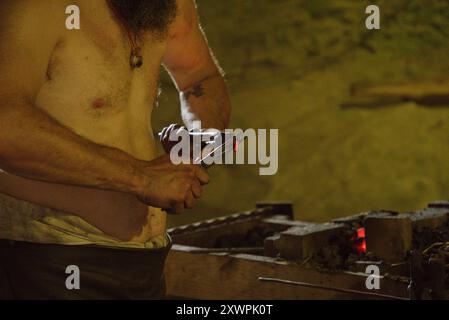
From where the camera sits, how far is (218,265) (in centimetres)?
409

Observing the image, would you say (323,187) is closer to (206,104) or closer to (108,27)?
(206,104)

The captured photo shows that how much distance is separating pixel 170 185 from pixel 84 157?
301 mm

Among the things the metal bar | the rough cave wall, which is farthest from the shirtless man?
the rough cave wall

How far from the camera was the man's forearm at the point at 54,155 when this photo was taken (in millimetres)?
2266

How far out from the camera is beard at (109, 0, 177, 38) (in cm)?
271

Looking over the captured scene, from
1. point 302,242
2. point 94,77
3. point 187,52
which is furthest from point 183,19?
point 302,242

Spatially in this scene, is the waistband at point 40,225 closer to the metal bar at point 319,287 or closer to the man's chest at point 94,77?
the man's chest at point 94,77

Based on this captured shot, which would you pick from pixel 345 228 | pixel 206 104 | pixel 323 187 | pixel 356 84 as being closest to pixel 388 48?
pixel 356 84

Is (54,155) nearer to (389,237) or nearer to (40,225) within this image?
(40,225)

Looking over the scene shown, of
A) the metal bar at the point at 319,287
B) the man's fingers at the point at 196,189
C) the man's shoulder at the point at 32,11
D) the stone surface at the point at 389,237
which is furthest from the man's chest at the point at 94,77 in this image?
the stone surface at the point at 389,237

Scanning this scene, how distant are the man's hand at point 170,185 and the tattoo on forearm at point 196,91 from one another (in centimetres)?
70

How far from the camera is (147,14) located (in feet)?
9.15
